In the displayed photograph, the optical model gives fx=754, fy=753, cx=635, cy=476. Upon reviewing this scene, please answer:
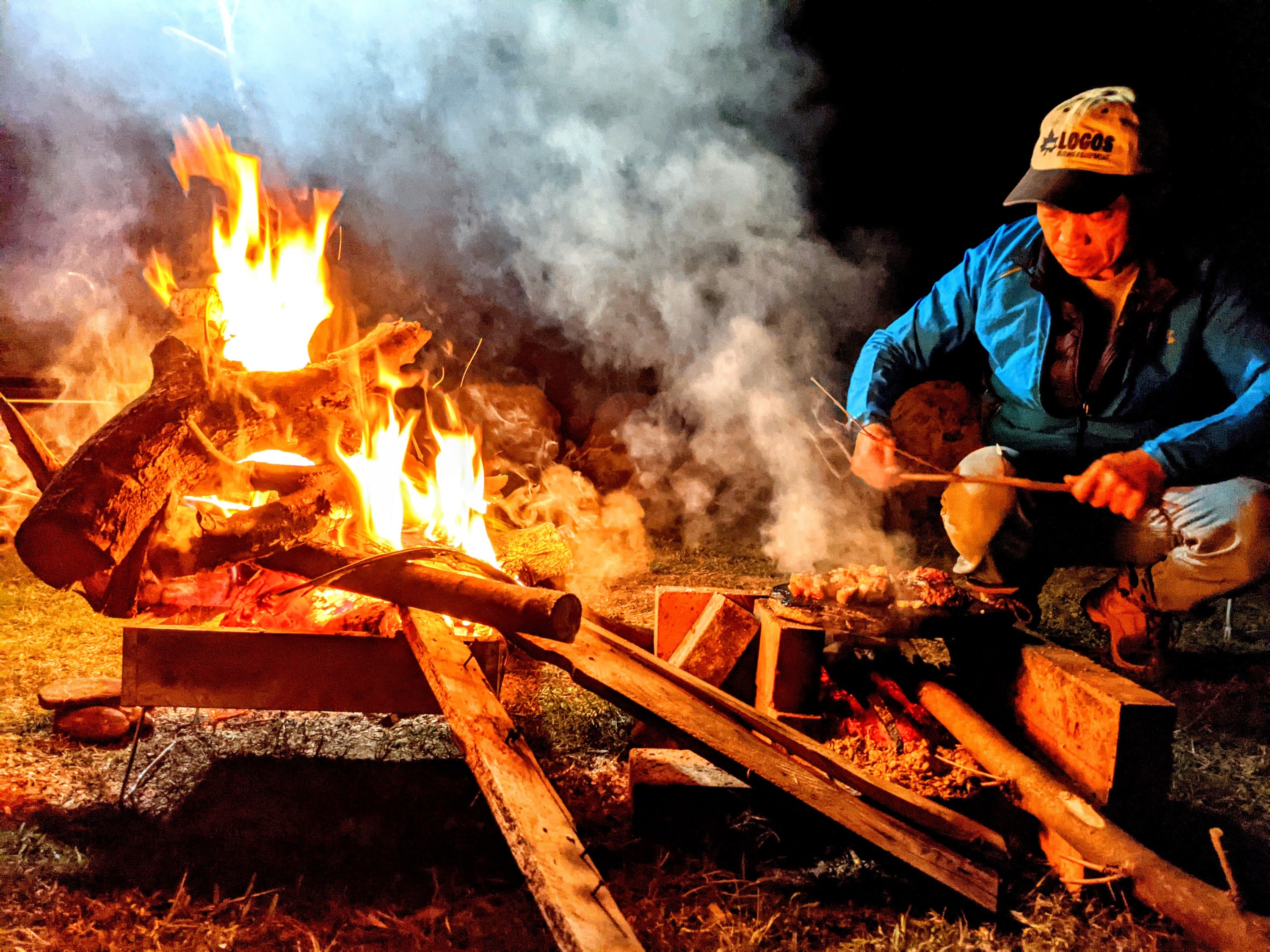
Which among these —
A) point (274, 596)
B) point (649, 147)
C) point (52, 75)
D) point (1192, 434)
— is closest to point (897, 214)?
point (649, 147)

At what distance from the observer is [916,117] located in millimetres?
7520

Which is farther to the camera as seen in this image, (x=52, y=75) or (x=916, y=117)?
(x=52, y=75)

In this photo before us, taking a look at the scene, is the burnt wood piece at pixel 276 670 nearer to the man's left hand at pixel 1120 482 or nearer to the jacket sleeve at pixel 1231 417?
the man's left hand at pixel 1120 482

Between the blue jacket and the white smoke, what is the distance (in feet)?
10.4

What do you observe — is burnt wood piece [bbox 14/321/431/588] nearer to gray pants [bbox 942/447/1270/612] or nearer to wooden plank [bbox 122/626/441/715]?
wooden plank [bbox 122/626/441/715]

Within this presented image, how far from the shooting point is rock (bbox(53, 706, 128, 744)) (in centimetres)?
348

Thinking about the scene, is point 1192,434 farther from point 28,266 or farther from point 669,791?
point 28,266

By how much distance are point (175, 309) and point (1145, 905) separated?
4760mm

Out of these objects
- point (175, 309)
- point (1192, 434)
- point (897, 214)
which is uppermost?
point (897, 214)

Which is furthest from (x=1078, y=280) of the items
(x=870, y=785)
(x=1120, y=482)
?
(x=870, y=785)

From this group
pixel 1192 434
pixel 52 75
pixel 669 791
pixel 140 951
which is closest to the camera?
pixel 140 951

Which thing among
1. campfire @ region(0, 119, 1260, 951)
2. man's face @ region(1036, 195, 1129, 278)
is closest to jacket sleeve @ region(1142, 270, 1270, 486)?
man's face @ region(1036, 195, 1129, 278)

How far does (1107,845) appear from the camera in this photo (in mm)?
2438

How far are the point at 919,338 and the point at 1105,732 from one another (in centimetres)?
244
